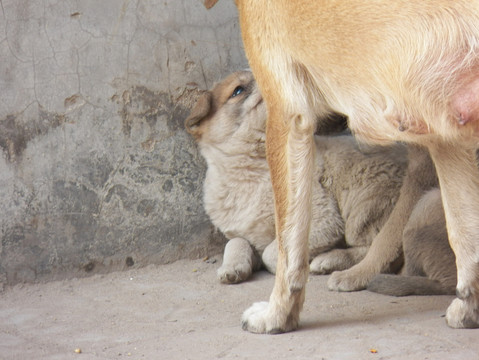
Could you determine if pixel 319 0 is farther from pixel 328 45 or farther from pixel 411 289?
pixel 411 289

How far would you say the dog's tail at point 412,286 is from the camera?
174 inches

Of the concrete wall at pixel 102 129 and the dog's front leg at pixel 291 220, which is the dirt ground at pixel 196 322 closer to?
the dog's front leg at pixel 291 220

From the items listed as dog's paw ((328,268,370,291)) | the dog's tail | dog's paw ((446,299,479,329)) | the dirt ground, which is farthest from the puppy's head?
dog's paw ((446,299,479,329))

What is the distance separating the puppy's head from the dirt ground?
104cm

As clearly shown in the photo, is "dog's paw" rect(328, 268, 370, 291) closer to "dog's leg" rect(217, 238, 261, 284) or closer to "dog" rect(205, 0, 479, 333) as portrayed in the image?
"dog's leg" rect(217, 238, 261, 284)

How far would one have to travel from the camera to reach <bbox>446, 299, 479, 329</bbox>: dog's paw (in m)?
3.79

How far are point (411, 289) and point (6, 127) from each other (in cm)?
278

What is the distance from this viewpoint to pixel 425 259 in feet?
14.9

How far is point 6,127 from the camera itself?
4957mm

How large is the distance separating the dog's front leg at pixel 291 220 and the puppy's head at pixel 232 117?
1815 mm

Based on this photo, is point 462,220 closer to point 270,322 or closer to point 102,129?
point 270,322

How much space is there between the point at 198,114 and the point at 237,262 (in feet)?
3.71

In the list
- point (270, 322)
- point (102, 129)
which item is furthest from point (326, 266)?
point (102, 129)

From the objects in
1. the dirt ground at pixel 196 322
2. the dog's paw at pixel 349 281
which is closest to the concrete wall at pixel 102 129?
the dirt ground at pixel 196 322
